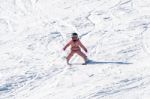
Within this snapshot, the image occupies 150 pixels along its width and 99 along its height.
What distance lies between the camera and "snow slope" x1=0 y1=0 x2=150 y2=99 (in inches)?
503

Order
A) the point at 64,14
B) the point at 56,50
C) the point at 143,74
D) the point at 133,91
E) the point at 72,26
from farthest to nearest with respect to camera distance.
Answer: the point at 64,14
the point at 72,26
the point at 56,50
the point at 143,74
the point at 133,91

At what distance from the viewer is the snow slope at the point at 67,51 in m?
12.8

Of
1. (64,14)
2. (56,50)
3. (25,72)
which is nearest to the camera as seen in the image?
(25,72)

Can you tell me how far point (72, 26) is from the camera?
17.9 metres

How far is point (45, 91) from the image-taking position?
12.8 meters

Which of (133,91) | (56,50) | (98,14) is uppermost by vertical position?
(98,14)

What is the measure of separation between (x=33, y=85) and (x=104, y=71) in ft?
6.61

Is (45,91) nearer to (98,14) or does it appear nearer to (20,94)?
(20,94)

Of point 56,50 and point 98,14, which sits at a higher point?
point 98,14

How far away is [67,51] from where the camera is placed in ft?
50.6

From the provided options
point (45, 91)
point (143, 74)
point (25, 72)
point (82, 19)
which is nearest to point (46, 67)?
point (25, 72)

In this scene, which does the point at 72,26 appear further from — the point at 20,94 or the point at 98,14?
the point at 20,94

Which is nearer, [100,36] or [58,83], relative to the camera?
[58,83]

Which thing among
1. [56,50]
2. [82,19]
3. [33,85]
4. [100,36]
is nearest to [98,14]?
[82,19]
